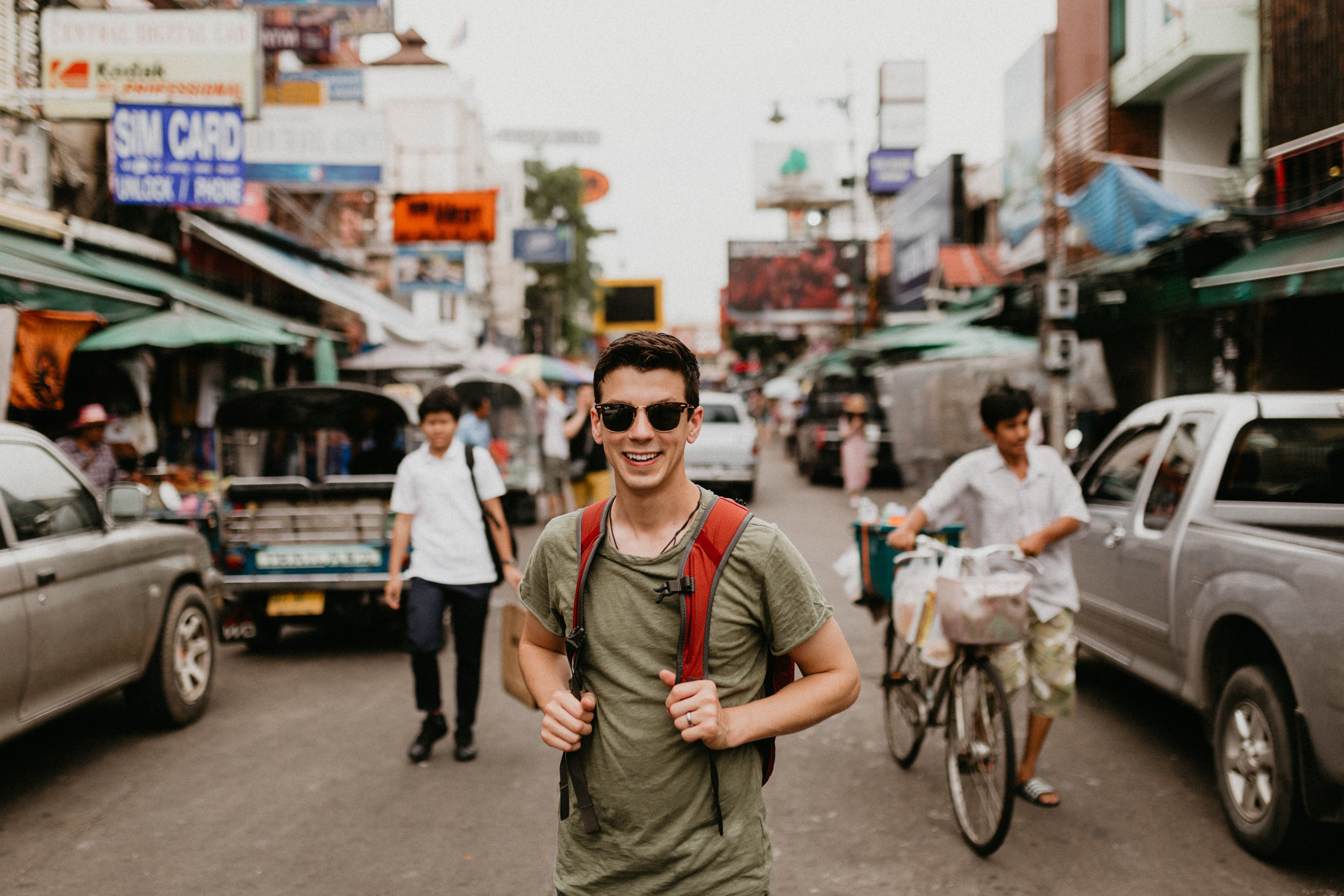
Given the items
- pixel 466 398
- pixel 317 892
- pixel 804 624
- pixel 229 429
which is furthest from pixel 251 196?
pixel 804 624

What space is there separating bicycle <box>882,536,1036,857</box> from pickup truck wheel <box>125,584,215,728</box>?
394 cm

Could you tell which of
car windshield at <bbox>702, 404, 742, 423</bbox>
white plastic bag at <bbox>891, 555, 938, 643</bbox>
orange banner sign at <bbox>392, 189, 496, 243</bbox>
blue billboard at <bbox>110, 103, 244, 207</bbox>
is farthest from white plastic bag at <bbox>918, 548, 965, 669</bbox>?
orange banner sign at <bbox>392, 189, 496, 243</bbox>

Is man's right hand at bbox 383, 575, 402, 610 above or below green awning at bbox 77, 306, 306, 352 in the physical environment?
below

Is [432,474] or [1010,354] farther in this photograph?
[1010,354]

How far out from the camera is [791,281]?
134ft

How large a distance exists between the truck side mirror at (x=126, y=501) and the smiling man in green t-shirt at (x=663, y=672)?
162 inches

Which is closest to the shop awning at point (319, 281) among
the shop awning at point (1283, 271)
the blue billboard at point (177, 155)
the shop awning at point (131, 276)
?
the shop awning at point (131, 276)

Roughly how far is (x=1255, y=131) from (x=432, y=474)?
1147 centimetres

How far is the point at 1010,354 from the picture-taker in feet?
48.6

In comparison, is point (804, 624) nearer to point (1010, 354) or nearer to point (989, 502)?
point (989, 502)

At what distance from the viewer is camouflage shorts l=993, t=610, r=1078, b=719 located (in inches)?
179

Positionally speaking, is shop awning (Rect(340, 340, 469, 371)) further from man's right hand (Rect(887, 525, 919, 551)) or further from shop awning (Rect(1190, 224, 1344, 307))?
man's right hand (Rect(887, 525, 919, 551))

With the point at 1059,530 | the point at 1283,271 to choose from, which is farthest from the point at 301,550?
the point at 1283,271

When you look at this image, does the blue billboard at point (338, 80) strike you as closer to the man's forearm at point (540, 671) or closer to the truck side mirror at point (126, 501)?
the truck side mirror at point (126, 501)
